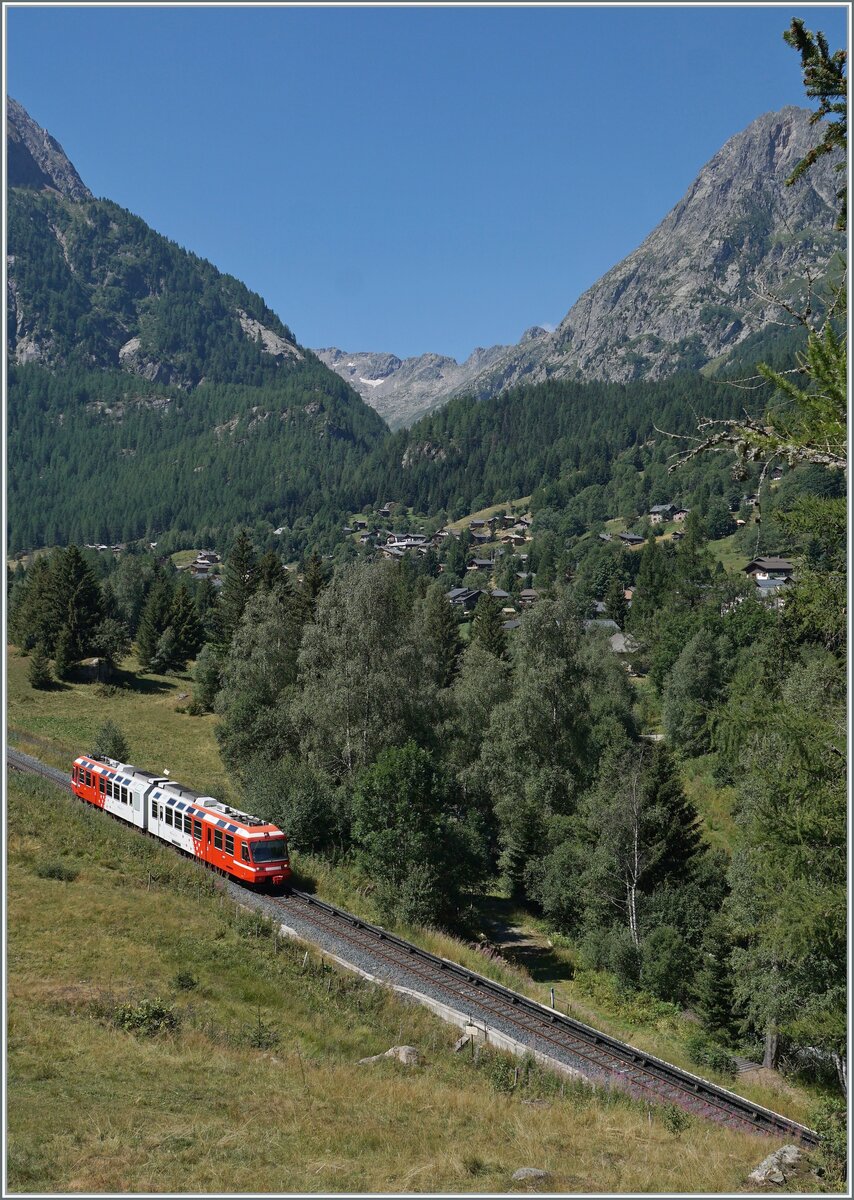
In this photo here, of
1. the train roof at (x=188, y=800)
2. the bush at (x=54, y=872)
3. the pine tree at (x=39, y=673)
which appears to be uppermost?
the pine tree at (x=39, y=673)

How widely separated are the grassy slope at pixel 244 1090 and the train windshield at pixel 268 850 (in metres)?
3.19

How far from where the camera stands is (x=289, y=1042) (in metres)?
21.1

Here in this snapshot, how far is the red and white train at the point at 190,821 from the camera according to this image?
1288 inches

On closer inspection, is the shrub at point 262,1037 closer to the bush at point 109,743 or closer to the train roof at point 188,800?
the train roof at point 188,800

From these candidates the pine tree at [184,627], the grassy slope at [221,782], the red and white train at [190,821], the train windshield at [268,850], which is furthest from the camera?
the pine tree at [184,627]

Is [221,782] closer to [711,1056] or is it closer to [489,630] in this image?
[489,630]

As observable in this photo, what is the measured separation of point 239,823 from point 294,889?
133 inches

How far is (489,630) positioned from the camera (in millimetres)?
81625

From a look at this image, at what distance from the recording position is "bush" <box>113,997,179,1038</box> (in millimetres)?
20141

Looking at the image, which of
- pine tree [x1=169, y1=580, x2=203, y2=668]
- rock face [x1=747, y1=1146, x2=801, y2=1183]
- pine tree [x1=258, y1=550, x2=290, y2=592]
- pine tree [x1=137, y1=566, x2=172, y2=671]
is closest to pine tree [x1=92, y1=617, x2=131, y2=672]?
pine tree [x1=137, y1=566, x2=172, y2=671]

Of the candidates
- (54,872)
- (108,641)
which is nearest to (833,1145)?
(54,872)

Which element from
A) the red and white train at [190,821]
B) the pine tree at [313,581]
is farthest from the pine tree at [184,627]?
the red and white train at [190,821]

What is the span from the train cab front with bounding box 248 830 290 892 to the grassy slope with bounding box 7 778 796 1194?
3.08 metres

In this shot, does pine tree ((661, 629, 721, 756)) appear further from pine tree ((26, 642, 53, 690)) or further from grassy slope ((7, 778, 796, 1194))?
pine tree ((26, 642, 53, 690))
